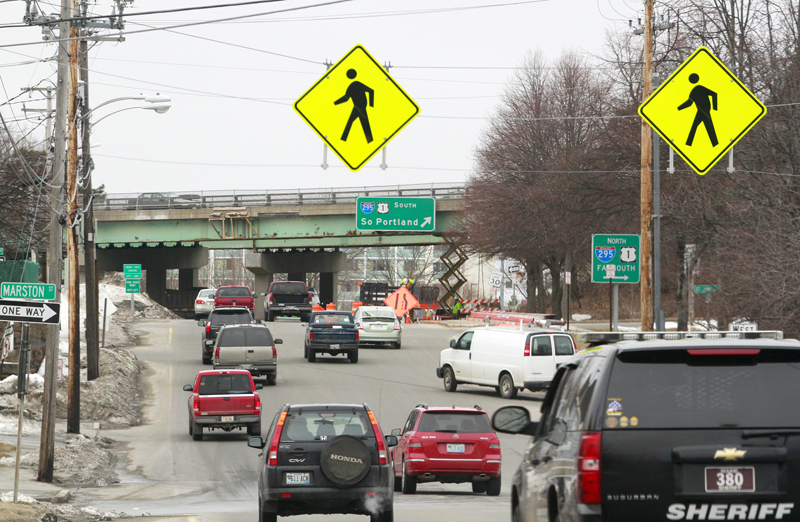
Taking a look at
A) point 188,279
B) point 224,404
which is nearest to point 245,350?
point 224,404

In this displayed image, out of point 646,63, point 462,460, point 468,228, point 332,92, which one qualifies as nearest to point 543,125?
point 468,228

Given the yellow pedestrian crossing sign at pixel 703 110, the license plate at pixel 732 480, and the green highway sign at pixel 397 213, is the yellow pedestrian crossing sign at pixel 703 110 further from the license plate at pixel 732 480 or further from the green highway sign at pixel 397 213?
the green highway sign at pixel 397 213

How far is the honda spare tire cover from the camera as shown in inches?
435

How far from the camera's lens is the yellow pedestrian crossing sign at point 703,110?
12.4m

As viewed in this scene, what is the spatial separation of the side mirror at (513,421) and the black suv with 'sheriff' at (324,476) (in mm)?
4559

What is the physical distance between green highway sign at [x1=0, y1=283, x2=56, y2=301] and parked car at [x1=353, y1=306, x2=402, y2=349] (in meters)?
23.8

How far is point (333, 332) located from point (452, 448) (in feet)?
61.2

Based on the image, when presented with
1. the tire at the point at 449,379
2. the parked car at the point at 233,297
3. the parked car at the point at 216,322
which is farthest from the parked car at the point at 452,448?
the parked car at the point at 233,297

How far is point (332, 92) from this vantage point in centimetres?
877

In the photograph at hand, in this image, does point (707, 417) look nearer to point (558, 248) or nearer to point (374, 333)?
point (374, 333)

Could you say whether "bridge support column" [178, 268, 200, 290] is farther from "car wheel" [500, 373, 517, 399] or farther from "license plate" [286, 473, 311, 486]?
"license plate" [286, 473, 311, 486]

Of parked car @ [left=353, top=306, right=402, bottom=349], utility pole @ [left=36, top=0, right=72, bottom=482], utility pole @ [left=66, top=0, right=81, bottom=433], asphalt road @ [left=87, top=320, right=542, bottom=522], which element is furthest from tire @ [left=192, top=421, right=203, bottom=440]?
parked car @ [left=353, top=306, right=402, bottom=349]

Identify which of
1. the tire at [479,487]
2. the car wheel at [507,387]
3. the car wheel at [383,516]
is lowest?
the tire at [479,487]

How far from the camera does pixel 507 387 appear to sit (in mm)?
28281
